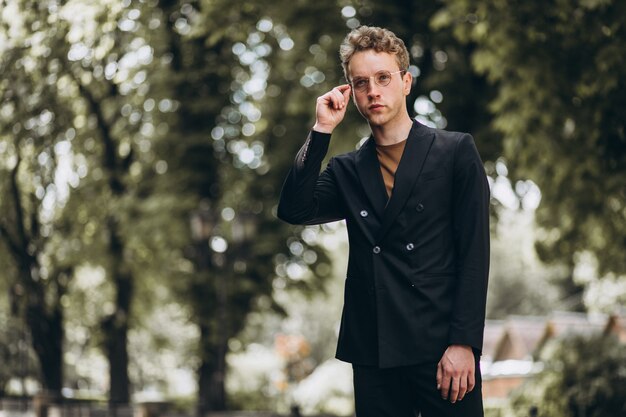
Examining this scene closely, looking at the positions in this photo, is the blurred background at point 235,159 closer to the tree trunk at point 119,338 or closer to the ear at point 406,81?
the tree trunk at point 119,338

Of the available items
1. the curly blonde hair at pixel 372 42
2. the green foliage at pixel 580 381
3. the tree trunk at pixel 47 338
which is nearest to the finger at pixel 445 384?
the curly blonde hair at pixel 372 42

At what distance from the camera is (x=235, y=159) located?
2320cm

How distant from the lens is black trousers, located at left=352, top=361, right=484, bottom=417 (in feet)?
12.4

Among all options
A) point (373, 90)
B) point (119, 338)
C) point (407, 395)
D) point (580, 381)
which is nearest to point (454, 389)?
point (407, 395)

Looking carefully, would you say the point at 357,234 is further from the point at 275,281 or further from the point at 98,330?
the point at 98,330

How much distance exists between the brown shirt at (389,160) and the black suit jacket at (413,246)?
28 mm

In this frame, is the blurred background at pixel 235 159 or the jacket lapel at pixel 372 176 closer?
the jacket lapel at pixel 372 176

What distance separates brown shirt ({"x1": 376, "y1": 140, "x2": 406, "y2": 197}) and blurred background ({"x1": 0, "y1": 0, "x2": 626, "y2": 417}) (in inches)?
316

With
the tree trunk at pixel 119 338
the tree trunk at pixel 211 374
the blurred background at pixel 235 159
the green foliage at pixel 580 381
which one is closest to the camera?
the green foliage at pixel 580 381

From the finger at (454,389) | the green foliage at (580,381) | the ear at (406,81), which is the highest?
the ear at (406,81)

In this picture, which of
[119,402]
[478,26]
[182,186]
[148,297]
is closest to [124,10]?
[478,26]

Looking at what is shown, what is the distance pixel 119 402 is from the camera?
24062 millimetres

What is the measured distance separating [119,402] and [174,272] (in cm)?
336

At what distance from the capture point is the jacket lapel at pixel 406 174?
388 centimetres
